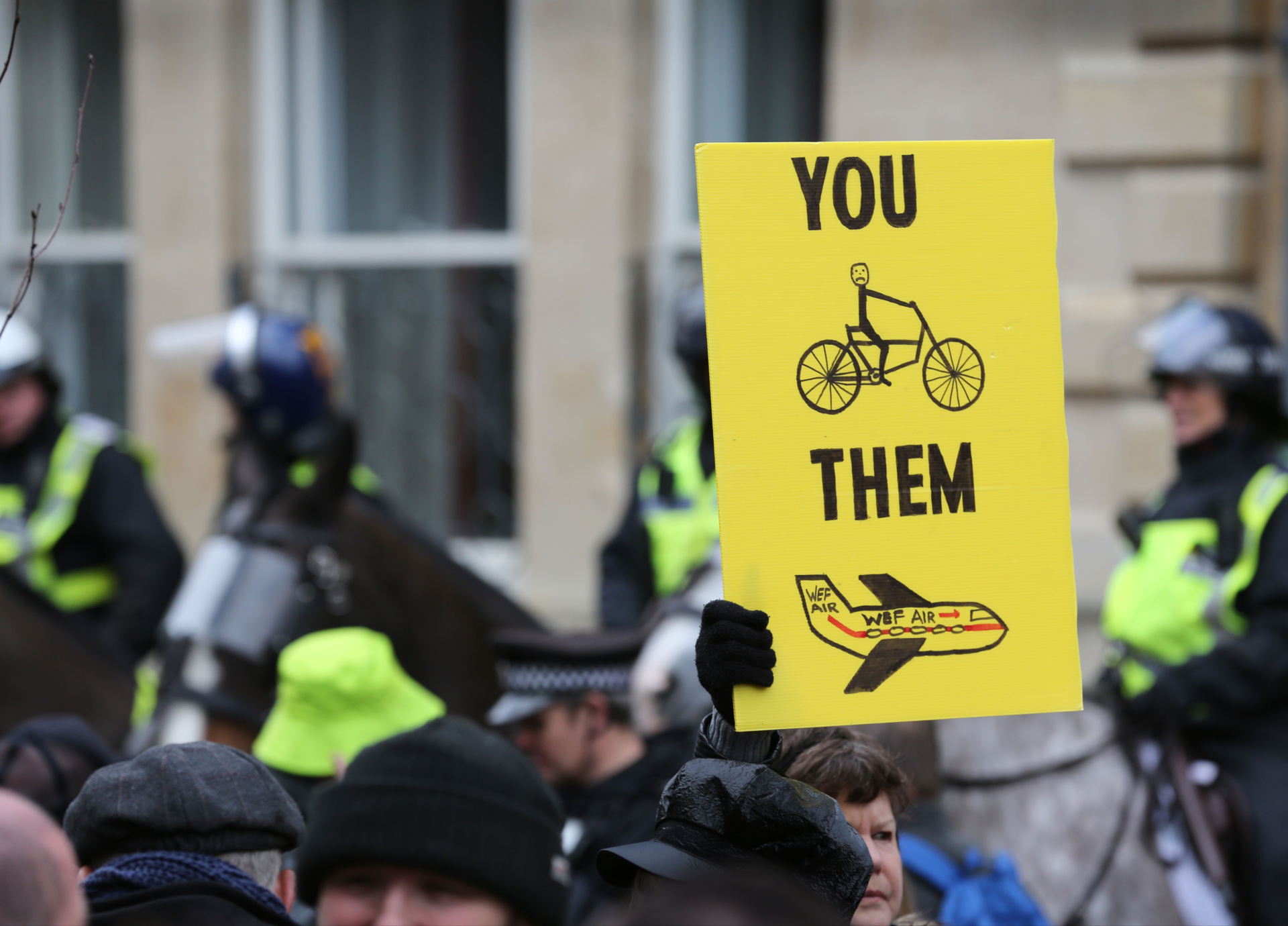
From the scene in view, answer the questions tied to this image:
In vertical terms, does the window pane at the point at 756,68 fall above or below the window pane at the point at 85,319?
above

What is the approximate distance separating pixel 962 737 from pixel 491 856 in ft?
7.37

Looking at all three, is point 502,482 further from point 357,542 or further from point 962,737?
point 962,737

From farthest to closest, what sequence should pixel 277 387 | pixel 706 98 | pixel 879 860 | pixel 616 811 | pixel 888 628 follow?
pixel 706 98, pixel 277 387, pixel 616 811, pixel 879 860, pixel 888 628

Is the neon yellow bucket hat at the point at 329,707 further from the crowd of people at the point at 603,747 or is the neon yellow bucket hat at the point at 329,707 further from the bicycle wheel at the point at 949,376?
the bicycle wheel at the point at 949,376

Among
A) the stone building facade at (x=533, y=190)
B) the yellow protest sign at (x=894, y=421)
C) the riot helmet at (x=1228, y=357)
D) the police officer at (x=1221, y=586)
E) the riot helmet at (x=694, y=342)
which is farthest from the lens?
the stone building facade at (x=533, y=190)

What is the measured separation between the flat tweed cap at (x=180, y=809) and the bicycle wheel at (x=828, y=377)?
0.85 m

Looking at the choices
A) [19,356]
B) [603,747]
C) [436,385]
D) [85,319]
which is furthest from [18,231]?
[603,747]

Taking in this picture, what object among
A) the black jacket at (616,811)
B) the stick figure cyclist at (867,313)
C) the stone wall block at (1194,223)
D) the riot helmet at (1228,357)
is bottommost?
the black jacket at (616,811)

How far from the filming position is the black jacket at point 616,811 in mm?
2779

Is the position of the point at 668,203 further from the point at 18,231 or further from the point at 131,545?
the point at 18,231

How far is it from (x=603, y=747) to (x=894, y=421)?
1.92 meters

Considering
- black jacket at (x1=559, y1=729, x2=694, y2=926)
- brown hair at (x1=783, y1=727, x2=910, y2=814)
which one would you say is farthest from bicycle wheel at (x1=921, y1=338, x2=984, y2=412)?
black jacket at (x1=559, y1=729, x2=694, y2=926)

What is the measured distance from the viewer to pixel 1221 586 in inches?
149

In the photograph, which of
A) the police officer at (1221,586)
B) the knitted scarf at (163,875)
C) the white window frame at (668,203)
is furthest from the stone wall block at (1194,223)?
the knitted scarf at (163,875)
